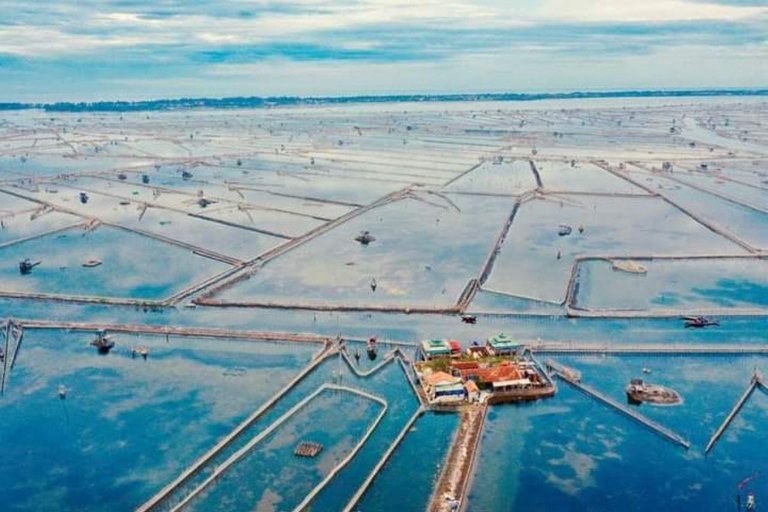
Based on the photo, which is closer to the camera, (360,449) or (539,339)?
(360,449)

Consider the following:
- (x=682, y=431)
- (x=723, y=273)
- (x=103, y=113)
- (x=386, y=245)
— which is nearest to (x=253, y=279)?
(x=386, y=245)

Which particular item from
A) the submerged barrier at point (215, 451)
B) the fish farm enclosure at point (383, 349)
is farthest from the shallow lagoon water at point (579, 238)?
the submerged barrier at point (215, 451)

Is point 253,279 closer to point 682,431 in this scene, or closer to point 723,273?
point 682,431

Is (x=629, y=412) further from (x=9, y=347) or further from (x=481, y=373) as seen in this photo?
(x=9, y=347)

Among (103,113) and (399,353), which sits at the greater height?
(103,113)

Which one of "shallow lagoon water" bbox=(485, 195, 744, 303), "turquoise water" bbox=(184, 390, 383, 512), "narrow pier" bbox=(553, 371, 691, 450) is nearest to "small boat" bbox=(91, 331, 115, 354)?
"turquoise water" bbox=(184, 390, 383, 512)

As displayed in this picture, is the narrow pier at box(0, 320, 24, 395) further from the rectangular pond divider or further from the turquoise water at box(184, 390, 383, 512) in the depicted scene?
the turquoise water at box(184, 390, 383, 512)

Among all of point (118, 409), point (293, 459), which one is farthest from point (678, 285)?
point (118, 409)

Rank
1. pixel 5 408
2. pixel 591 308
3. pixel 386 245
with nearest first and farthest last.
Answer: pixel 5 408
pixel 591 308
pixel 386 245
